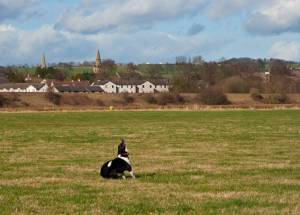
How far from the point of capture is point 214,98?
123688mm

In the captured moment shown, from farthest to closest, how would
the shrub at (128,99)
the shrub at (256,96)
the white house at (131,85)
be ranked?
the white house at (131,85)
the shrub at (128,99)
the shrub at (256,96)

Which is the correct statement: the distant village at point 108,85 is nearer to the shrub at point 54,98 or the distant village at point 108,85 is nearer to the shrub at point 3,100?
the shrub at point 54,98

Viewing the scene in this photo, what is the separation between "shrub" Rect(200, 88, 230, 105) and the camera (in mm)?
123438

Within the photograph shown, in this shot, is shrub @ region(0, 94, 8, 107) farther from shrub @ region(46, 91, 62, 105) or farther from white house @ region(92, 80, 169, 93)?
white house @ region(92, 80, 169, 93)

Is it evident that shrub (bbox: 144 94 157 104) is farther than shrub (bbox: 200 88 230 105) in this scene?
Yes

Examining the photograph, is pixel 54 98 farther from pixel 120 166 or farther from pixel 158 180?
pixel 158 180

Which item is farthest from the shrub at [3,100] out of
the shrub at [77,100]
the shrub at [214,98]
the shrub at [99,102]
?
the shrub at [214,98]

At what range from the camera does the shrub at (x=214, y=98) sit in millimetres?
123438

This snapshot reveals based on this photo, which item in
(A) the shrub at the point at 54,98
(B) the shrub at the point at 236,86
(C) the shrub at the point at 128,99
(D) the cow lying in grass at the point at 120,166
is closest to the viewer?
(D) the cow lying in grass at the point at 120,166

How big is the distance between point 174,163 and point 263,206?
8.30m

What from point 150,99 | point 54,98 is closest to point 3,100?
point 54,98

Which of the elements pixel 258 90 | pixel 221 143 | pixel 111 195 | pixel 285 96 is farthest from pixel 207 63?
pixel 111 195

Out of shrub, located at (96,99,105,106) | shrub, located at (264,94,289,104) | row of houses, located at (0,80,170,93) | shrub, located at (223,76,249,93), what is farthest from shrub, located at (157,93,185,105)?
row of houses, located at (0,80,170,93)

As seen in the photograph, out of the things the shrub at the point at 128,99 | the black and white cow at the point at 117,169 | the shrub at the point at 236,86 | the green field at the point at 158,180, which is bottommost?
the green field at the point at 158,180
